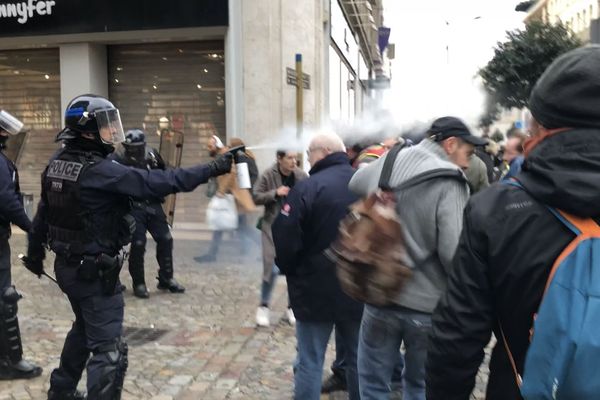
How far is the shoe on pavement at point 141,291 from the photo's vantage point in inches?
281

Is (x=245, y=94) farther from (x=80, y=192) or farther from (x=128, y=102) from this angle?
(x=80, y=192)

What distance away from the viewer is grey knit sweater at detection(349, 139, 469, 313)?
2910 mm

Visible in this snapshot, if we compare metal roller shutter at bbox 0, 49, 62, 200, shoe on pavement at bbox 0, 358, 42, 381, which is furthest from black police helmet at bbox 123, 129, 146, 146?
metal roller shutter at bbox 0, 49, 62, 200

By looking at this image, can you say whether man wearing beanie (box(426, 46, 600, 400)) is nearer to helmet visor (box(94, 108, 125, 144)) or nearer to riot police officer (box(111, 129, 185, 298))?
helmet visor (box(94, 108, 125, 144))

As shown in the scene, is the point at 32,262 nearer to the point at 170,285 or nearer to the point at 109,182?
the point at 109,182

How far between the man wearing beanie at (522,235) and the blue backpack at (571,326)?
0.18 ft

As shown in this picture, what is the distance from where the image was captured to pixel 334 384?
183 inches

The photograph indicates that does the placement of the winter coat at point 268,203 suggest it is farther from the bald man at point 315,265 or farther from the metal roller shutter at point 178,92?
the metal roller shutter at point 178,92

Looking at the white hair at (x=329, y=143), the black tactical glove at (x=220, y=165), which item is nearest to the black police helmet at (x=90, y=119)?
the black tactical glove at (x=220, y=165)

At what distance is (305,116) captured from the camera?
1162cm

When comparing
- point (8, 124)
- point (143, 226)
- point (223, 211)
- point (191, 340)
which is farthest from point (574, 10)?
point (8, 124)

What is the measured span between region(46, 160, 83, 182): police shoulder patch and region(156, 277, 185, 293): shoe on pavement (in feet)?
12.8

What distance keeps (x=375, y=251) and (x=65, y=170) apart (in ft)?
6.46

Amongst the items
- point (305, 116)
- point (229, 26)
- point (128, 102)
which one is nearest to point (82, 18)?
point (128, 102)
